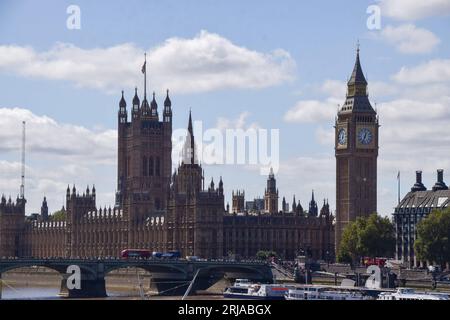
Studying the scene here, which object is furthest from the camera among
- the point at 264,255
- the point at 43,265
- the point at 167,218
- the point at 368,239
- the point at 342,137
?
the point at 167,218

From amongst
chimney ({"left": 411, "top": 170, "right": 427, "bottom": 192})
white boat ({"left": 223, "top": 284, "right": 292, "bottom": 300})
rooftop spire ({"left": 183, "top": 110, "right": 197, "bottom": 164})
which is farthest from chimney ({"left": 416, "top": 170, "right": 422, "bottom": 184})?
white boat ({"left": 223, "top": 284, "right": 292, "bottom": 300})

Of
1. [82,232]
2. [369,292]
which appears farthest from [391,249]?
[82,232]

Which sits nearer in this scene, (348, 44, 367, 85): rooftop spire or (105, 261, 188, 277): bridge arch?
(105, 261, 188, 277): bridge arch

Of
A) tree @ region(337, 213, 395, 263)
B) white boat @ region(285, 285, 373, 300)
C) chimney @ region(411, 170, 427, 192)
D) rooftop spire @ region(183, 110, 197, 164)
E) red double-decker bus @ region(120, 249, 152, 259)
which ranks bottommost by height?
white boat @ region(285, 285, 373, 300)

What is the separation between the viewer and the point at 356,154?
162375 millimetres

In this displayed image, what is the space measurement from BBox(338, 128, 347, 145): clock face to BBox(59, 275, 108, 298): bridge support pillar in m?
45.7

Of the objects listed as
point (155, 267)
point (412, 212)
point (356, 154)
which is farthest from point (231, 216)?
point (155, 267)

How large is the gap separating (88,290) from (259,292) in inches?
1117

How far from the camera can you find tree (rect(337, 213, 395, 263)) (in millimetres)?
143625

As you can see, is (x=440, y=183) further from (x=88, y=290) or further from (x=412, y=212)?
(x=88, y=290)

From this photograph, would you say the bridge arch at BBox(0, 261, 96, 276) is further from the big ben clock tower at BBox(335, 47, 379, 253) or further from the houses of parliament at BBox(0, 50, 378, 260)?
the big ben clock tower at BBox(335, 47, 379, 253)

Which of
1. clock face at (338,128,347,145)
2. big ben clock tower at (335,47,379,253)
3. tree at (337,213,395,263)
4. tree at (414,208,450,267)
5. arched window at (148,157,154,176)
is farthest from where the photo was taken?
arched window at (148,157,154,176)

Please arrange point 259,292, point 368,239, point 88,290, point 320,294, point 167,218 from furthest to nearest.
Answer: point 167,218 → point 368,239 → point 88,290 → point 259,292 → point 320,294

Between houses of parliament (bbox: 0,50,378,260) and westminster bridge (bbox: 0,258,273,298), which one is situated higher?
houses of parliament (bbox: 0,50,378,260)
